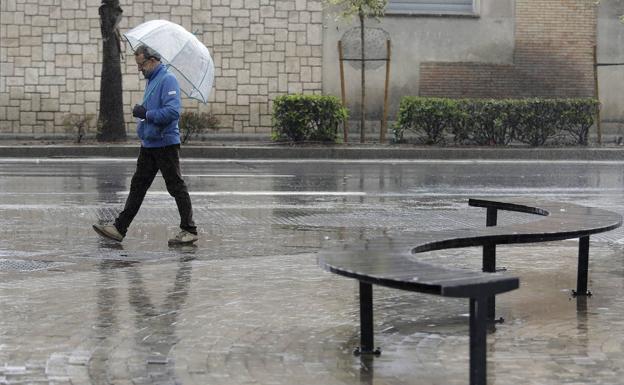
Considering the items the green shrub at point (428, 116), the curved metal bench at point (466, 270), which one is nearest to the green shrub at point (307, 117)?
the green shrub at point (428, 116)

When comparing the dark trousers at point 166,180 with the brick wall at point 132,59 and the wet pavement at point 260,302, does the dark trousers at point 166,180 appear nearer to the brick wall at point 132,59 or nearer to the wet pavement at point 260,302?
the wet pavement at point 260,302

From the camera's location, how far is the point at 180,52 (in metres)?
10.8

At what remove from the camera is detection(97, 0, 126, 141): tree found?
2300 centimetres

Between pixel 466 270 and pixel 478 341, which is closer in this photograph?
pixel 478 341

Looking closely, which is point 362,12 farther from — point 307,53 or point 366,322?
point 366,322

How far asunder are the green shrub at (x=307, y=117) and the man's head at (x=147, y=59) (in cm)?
1281

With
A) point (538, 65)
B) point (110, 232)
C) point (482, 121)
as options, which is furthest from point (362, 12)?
point (110, 232)

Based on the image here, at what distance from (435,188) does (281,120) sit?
7.66 metres

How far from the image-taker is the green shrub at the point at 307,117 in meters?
23.3

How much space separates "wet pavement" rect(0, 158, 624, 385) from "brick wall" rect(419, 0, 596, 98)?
11421mm

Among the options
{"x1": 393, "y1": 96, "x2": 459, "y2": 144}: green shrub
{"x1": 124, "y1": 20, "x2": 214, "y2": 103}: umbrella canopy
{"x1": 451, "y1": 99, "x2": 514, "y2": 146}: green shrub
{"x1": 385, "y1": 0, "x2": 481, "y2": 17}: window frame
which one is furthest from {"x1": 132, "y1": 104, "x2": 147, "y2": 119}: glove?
{"x1": 385, "y1": 0, "x2": 481, "y2": 17}: window frame

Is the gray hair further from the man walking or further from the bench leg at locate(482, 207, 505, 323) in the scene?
the bench leg at locate(482, 207, 505, 323)

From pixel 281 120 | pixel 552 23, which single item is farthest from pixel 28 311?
pixel 552 23

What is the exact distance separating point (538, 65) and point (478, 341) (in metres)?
22.1
